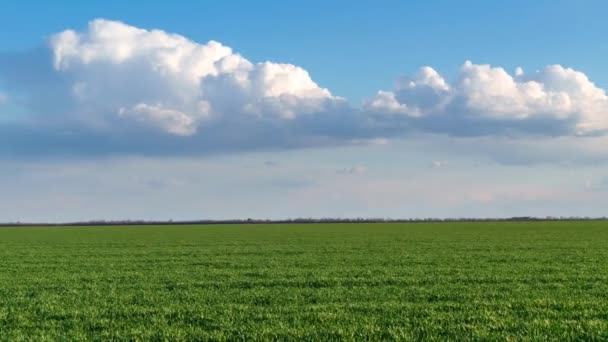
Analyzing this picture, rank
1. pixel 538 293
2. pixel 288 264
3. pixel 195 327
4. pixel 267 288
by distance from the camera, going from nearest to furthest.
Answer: pixel 195 327 → pixel 538 293 → pixel 267 288 → pixel 288 264

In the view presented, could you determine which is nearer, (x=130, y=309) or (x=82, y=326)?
(x=82, y=326)

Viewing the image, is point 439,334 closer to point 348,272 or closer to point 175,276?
point 348,272

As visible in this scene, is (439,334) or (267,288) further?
(267,288)

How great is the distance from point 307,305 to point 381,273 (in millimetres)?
7942

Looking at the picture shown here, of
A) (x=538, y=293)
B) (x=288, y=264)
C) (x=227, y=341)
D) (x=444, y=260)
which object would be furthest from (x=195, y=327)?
(x=444, y=260)

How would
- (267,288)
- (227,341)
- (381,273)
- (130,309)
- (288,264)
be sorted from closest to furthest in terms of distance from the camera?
1. (227,341)
2. (130,309)
3. (267,288)
4. (381,273)
5. (288,264)

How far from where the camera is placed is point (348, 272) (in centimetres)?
2316

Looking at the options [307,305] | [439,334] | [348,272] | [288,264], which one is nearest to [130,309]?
[307,305]

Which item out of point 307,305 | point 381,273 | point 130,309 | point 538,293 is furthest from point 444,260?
point 130,309

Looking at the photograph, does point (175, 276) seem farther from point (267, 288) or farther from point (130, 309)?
point (130, 309)

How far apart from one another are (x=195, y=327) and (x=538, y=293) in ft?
32.1

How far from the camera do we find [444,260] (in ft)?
93.6

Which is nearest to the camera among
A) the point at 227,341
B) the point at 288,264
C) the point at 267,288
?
the point at 227,341

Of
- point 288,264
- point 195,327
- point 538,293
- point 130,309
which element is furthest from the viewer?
point 288,264
